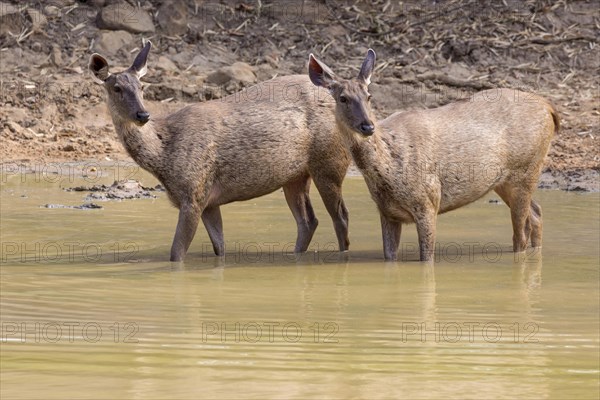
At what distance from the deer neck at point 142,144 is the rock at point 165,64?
7.82 m

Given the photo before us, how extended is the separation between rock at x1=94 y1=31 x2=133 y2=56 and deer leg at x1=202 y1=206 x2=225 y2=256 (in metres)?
8.19

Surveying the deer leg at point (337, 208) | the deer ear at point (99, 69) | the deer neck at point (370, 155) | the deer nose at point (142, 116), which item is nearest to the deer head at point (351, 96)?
the deer neck at point (370, 155)

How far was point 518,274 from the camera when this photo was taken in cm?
1155

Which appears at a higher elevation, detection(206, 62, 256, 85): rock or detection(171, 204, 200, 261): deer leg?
detection(206, 62, 256, 85): rock

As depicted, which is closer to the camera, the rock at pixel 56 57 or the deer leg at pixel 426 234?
the deer leg at pixel 426 234

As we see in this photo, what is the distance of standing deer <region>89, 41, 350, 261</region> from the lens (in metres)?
12.3

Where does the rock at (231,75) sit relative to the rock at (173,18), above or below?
below

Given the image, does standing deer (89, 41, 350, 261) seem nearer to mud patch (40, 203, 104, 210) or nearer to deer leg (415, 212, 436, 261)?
deer leg (415, 212, 436, 261)

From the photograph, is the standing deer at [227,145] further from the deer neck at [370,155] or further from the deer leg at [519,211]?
the deer leg at [519,211]

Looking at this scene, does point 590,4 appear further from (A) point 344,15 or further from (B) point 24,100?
(B) point 24,100

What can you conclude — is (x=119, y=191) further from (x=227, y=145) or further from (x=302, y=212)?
(x=227, y=145)

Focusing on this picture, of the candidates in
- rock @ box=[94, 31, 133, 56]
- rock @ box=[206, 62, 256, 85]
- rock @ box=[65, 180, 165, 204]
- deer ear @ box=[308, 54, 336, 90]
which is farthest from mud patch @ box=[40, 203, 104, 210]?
rock @ box=[94, 31, 133, 56]

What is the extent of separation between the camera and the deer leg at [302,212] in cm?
1320

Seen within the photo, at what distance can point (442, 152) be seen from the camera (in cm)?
1239
